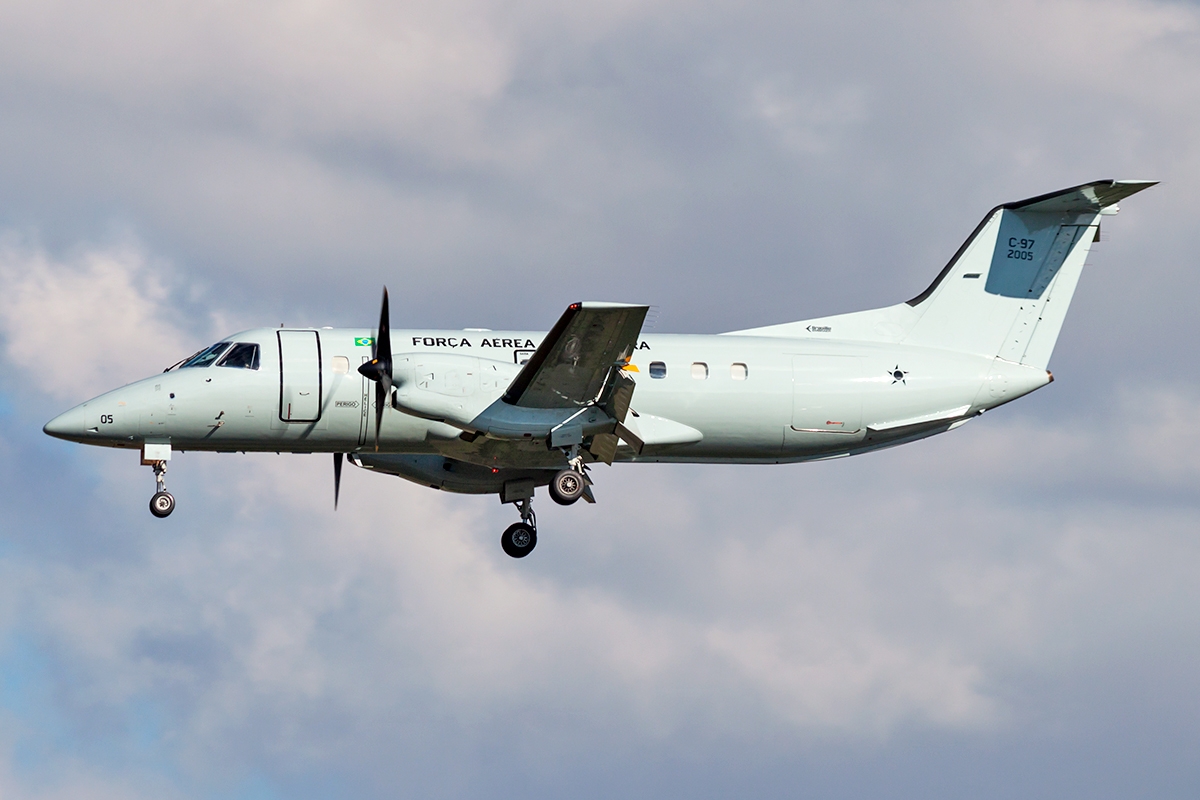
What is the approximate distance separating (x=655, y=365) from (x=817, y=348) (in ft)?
9.95

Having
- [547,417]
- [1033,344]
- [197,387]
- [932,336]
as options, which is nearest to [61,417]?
[197,387]

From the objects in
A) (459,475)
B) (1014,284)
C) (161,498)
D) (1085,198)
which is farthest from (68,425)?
(1085,198)

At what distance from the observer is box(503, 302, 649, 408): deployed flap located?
21.1m

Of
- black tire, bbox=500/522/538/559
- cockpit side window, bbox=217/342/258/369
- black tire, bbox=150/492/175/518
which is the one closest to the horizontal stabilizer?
black tire, bbox=500/522/538/559

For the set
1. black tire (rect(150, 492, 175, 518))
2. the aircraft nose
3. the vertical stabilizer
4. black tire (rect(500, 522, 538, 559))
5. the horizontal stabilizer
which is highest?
the horizontal stabilizer

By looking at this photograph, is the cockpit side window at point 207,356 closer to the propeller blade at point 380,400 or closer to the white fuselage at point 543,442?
the white fuselage at point 543,442

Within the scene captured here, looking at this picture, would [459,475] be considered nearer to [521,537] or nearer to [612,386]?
[521,537]

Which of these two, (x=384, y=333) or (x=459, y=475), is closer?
(x=384, y=333)

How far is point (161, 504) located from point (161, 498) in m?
0.09

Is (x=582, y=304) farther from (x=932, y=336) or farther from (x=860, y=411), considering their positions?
(x=932, y=336)

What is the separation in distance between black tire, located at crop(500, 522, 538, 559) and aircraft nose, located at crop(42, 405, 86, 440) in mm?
7470

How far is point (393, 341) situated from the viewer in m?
23.9

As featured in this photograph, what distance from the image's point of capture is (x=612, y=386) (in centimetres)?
2269

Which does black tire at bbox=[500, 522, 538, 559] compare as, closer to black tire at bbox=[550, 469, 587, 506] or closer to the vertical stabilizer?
black tire at bbox=[550, 469, 587, 506]
